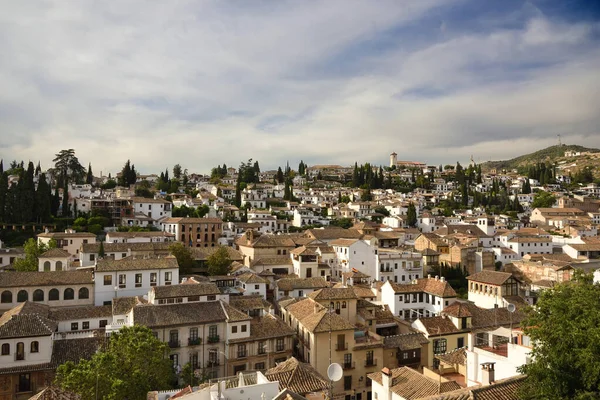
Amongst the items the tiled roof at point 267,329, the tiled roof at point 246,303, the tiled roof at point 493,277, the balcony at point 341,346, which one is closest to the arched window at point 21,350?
the tiled roof at point 267,329

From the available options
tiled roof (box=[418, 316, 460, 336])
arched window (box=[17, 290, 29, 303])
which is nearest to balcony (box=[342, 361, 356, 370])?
tiled roof (box=[418, 316, 460, 336])

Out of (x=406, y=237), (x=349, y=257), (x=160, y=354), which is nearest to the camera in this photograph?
(x=160, y=354)

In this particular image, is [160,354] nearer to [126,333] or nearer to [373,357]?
[126,333]

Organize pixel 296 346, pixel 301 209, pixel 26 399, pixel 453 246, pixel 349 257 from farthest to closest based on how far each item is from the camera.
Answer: pixel 301 209 < pixel 453 246 < pixel 349 257 < pixel 296 346 < pixel 26 399

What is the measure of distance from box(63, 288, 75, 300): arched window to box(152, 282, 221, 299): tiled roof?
8.70m

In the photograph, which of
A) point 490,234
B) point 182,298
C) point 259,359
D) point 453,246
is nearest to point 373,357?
point 259,359

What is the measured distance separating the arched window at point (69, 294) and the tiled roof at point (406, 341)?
25050 millimetres

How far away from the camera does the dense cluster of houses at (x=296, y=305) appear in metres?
19.8

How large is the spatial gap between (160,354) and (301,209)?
5931 cm

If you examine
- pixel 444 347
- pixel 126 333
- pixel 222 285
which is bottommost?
pixel 444 347

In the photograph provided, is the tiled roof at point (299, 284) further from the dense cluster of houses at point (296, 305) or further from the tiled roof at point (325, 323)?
the tiled roof at point (325, 323)

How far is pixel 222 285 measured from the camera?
3866cm

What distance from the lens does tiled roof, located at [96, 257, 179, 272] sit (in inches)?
1380

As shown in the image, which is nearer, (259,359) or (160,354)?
(160,354)
